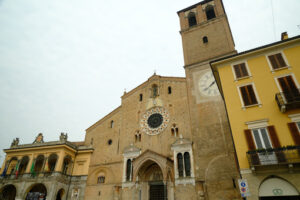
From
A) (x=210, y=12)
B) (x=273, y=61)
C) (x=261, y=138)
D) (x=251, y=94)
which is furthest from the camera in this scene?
(x=210, y=12)

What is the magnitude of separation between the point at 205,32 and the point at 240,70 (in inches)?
460

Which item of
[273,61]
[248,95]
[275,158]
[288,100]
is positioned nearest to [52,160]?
[248,95]

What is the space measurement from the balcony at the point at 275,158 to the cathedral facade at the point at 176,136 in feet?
18.2

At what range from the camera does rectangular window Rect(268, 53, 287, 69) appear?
11.4 m

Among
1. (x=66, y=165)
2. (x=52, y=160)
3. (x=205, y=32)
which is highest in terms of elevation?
(x=205, y=32)

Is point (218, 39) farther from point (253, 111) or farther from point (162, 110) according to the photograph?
point (253, 111)

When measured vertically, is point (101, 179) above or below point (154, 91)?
below

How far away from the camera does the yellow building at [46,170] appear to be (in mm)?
19938

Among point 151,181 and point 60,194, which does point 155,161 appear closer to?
point 151,181

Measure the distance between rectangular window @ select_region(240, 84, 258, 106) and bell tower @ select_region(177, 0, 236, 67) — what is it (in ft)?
30.6

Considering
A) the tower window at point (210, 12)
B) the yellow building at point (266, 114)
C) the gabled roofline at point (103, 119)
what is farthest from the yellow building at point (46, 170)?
the tower window at point (210, 12)

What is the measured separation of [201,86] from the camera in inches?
758

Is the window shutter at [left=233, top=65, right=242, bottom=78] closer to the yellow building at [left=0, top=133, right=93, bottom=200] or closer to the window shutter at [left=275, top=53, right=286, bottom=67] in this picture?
the window shutter at [left=275, top=53, right=286, bottom=67]

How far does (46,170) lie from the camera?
20.6m
